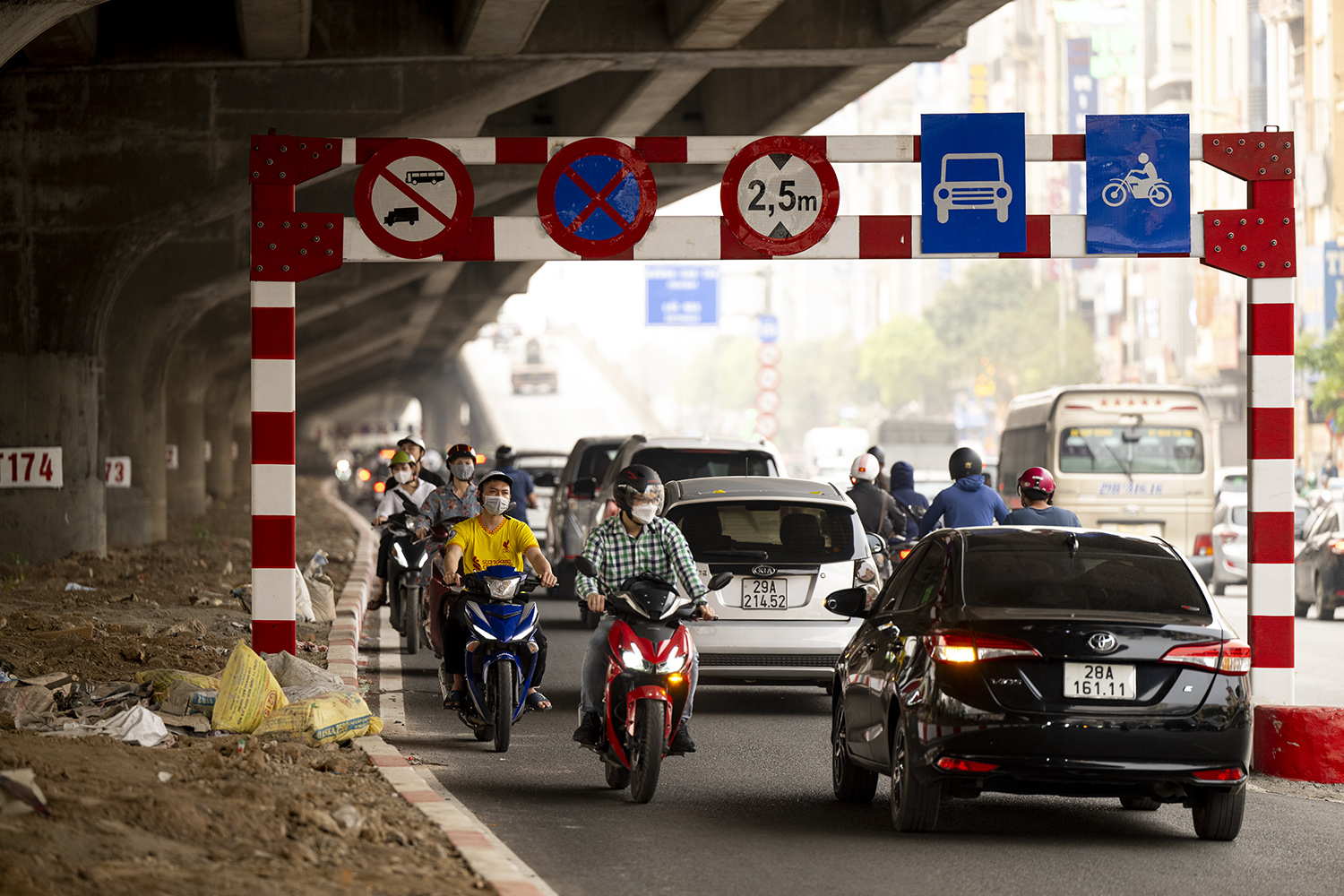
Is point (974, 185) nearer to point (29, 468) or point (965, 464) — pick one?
point (965, 464)

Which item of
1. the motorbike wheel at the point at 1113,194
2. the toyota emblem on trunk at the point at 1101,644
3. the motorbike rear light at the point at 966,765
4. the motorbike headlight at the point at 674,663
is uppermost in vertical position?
the motorbike wheel at the point at 1113,194

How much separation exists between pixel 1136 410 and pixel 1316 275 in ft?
151

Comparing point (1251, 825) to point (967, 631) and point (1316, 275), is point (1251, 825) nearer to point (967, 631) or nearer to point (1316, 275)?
point (967, 631)

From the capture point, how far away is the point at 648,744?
28.3ft

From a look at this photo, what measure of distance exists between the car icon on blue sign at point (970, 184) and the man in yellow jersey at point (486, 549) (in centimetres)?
344

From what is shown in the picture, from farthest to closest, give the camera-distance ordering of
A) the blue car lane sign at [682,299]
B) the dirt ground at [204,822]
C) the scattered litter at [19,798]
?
the blue car lane sign at [682,299] < the scattered litter at [19,798] < the dirt ground at [204,822]

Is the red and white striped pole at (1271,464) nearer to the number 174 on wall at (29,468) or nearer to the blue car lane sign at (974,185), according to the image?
the blue car lane sign at (974,185)

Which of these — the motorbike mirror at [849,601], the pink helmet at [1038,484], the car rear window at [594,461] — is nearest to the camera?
the motorbike mirror at [849,601]

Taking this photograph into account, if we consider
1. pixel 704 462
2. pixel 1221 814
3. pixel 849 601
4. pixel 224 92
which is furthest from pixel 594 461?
pixel 1221 814

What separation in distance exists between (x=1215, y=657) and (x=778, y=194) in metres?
5.17

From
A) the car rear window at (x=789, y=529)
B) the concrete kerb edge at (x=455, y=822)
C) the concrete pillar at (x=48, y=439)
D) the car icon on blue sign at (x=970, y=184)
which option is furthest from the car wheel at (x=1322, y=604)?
the concrete pillar at (x=48, y=439)

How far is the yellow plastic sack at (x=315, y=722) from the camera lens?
9453mm

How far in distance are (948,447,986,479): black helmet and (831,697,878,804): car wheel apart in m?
4.08

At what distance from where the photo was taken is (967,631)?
7680mm
